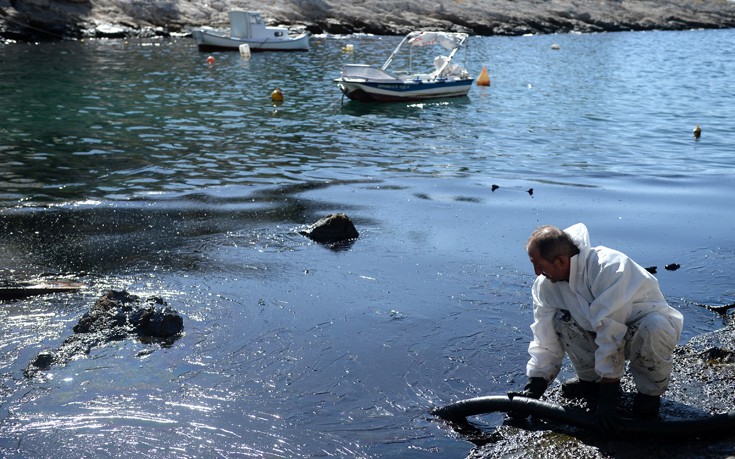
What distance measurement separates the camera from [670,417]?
538 cm

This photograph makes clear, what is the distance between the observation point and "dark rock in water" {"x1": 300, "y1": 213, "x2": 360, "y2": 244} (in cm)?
1055

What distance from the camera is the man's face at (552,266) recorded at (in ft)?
16.6

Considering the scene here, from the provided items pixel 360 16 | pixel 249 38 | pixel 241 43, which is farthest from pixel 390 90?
pixel 360 16

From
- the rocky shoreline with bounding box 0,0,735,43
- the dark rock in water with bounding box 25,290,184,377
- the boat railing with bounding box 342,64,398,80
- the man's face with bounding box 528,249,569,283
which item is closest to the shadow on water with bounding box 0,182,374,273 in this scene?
the dark rock in water with bounding box 25,290,184,377

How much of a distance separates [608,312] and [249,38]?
1768 inches

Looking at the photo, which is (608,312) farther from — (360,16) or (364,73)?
(360,16)

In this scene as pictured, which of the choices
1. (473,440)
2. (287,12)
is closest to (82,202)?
(473,440)

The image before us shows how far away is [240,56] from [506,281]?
3736cm

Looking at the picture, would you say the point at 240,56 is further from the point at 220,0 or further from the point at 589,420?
the point at 589,420

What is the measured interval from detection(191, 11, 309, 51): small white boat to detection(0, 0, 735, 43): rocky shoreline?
20.9ft

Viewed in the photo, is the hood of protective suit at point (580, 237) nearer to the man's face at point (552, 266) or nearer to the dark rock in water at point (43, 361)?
the man's face at point (552, 266)

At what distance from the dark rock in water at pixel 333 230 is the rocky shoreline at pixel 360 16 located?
4119 cm

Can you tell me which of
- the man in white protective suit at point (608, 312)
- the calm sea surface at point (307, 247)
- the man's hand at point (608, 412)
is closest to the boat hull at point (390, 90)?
the calm sea surface at point (307, 247)

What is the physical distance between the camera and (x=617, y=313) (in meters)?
5.05
